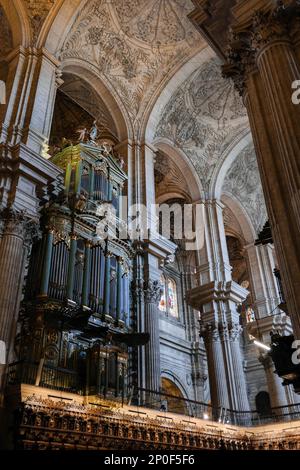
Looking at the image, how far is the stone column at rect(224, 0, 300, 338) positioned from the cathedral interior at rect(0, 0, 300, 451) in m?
0.03

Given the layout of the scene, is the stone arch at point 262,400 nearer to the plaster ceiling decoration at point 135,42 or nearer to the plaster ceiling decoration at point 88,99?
the plaster ceiling decoration at point 88,99

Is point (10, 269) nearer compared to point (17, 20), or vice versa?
point (10, 269)

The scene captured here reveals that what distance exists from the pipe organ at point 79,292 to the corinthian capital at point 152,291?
702 mm

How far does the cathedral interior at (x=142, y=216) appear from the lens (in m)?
7.35

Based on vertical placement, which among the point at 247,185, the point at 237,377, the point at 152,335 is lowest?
the point at 237,377

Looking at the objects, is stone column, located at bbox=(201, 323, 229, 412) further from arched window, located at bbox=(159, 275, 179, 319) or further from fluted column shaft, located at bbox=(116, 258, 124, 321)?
arched window, located at bbox=(159, 275, 179, 319)

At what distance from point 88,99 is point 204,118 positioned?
561 cm

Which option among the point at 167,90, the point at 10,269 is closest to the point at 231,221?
the point at 167,90

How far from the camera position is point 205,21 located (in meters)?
8.49

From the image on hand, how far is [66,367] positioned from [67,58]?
423 inches

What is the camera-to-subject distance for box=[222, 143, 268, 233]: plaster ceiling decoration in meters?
21.3

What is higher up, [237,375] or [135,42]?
[135,42]

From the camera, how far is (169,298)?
22.9 metres

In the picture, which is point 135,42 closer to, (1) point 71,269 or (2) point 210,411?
(1) point 71,269
